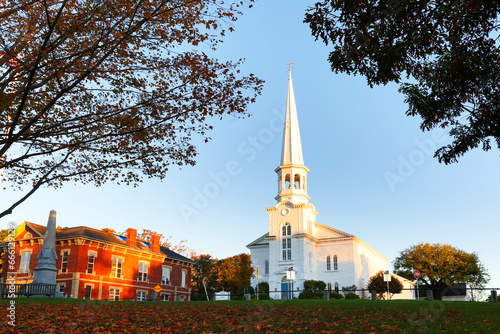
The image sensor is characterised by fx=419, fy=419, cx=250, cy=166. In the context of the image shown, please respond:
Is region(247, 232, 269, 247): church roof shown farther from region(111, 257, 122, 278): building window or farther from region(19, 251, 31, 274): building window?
region(19, 251, 31, 274): building window

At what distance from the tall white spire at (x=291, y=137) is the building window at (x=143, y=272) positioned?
1000 inches

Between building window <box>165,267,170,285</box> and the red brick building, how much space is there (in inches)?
42.4

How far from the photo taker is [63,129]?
34.3 ft

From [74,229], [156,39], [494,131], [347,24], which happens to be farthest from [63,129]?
[74,229]

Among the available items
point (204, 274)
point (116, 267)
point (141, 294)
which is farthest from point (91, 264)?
point (204, 274)

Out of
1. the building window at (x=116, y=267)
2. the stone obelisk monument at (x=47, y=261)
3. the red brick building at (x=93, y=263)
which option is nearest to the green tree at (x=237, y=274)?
the red brick building at (x=93, y=263)

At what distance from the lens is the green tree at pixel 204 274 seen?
226 ft

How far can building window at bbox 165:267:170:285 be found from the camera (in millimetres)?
49494

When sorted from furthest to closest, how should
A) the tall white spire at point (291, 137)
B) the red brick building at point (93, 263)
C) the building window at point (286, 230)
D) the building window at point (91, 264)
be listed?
the tall white spire at point (291, 137), the building window at point (286, 230), the building window at point (91, 264), the red brick building at point (93, 263)

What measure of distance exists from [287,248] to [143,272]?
68.9ft

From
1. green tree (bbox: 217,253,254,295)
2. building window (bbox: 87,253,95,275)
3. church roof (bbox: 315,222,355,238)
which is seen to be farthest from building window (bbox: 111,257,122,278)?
church roof (bbox: 315,222,355,238)

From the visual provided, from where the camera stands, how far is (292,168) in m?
61.3

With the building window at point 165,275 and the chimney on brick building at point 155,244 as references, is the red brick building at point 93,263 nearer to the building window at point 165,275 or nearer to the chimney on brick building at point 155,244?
the building window at point 165,275

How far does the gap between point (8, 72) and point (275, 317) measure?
10126 millimetres
